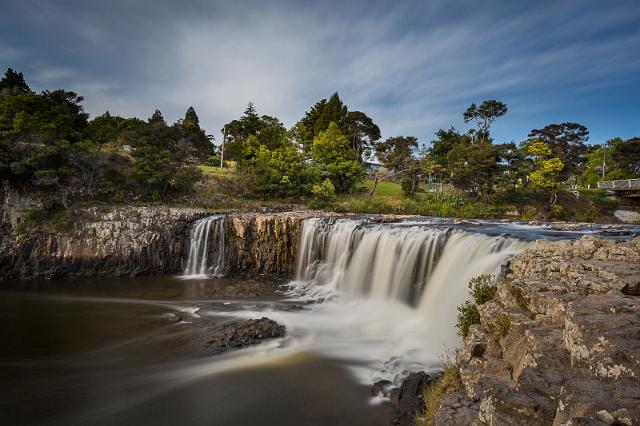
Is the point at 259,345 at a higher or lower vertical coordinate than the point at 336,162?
lower

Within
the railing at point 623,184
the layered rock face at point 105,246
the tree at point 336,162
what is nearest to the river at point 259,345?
the layered rock face at point 105,246

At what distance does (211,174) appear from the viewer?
30.4m

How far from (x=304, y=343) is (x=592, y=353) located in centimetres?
726

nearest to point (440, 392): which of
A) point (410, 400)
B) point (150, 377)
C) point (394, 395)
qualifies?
point (410, 400)

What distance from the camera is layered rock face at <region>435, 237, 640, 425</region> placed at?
288 cm

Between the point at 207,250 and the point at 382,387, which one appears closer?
the point at 382,387

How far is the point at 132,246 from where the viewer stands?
1858 centimetres

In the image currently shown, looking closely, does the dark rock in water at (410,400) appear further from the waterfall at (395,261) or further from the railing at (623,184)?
the railing at (623,184)

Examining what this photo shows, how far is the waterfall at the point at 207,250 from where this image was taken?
735 inches

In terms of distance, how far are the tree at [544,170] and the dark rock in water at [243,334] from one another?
1108 inches

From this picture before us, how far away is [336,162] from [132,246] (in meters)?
20.8

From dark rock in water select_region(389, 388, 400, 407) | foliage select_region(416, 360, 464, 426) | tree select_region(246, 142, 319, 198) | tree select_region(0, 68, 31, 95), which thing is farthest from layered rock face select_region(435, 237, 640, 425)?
tree select_region(0, 68, 31, 95)

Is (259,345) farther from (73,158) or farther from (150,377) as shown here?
(73,158)

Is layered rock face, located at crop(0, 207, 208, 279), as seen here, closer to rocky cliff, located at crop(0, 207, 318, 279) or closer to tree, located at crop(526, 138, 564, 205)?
rocky cliff, located at crop(0, 207, 318, 279)
